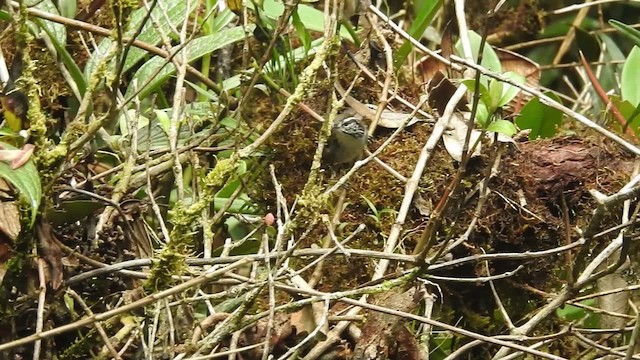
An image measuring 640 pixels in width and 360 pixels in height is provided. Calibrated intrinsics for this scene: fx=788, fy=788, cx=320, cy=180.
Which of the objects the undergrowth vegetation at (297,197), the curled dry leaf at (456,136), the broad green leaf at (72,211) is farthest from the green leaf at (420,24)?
the broad green leaf at (72,211)

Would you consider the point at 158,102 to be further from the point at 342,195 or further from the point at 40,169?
the point at 40,169

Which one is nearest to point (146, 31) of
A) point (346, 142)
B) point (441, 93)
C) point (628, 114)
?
point (346, 142)

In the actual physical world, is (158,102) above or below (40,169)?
below

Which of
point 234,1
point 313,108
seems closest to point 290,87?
A: point 313,108

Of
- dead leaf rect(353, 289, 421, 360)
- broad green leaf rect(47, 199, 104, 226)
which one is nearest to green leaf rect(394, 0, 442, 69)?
dead leaf rect(353, 289, 421, 360)

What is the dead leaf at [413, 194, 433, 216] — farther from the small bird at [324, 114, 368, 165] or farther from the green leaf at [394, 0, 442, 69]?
the green leaf at [394, 0, 442, 69]

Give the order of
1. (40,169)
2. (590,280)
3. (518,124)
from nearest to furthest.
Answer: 1. (40,169)
2. (590,280)
3. (518,124)

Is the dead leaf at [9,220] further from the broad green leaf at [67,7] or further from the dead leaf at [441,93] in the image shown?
the dead leaf at [441,93]
